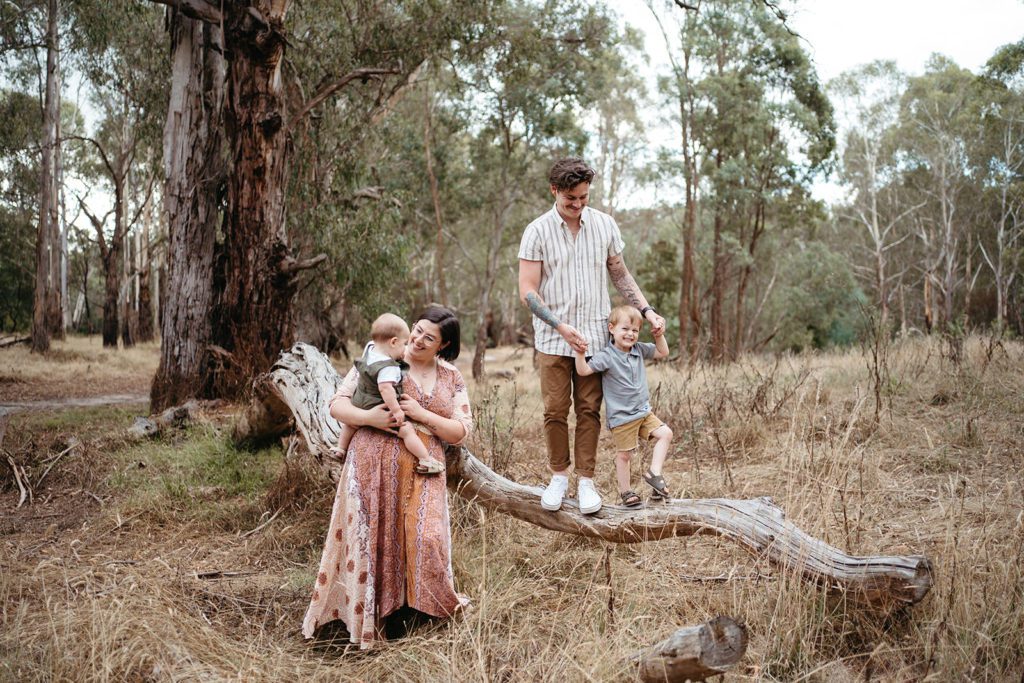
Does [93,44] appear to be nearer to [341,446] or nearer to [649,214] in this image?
[341,446]

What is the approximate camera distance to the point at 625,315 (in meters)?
Answer: 3.27

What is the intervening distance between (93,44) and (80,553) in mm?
13604

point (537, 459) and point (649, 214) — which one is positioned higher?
point (649, 214)

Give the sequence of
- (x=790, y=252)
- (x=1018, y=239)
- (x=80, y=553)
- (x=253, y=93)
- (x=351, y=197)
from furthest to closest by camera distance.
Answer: (x=790, y=252) → (x=1018, y=239) → (x=351, y=197) → (x=253, y=93) → (x=80, y=553)

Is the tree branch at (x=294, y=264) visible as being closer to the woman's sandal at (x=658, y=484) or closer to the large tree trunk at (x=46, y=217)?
the woman's sandal at (x=658, y=484)

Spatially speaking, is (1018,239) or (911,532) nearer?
(911,532)

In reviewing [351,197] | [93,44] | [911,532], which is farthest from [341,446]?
[93,44]

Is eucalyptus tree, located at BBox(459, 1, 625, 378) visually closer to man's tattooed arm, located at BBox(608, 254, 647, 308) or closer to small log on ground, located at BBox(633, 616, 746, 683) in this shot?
man's tattooed arm, located at BBox(608, 254, 647, 308)

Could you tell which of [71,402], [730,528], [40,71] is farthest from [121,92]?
[730,528]

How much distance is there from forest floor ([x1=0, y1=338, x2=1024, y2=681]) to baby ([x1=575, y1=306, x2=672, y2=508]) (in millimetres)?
454

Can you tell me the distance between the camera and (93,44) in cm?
1447

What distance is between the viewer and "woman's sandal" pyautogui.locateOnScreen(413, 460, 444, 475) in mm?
3161

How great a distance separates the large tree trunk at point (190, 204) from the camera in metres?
8.45

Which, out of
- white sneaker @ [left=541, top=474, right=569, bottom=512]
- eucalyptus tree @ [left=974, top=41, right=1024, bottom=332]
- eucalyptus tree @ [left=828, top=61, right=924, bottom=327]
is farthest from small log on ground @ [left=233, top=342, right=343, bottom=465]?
eucalyptus tree @ [left=828, top=61, right=924, bottom=327]
